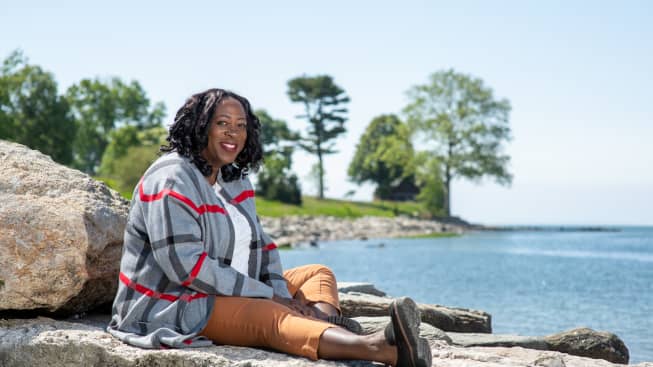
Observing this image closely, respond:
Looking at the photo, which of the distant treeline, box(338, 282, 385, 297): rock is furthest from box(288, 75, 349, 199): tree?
box(338, 282, 385, 297): rock

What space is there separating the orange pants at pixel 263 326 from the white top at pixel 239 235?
39 centimetres

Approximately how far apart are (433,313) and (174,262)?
3.73 metres

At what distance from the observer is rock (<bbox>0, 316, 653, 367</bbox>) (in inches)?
140

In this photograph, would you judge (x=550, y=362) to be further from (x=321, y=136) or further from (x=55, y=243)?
(x=321, y=136)

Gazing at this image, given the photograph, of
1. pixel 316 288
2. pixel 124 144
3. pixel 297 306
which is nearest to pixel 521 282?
pixel 316 288

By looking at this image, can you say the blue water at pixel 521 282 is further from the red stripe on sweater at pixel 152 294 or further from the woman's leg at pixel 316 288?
the red stripe on sweater at pixel 152 294

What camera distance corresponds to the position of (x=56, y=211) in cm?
440

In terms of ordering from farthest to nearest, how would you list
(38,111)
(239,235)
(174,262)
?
(38,111)
(239,235)
(174,262)

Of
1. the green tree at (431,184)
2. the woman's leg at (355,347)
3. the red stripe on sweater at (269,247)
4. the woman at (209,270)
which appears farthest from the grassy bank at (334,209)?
the woman's leg at (355,347)

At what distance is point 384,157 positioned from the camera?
50656 mm

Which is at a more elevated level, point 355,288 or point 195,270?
point 195,270

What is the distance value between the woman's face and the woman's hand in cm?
81

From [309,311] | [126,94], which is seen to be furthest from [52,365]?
[126,94]

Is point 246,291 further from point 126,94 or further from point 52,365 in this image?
point 126,94
